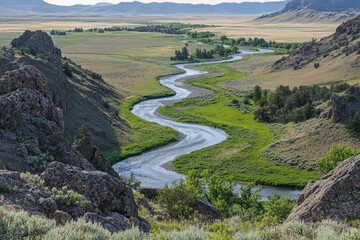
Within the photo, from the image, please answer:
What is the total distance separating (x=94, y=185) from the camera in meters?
19.7

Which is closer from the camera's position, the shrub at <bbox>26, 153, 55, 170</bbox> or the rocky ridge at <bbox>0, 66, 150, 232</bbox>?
the rocky ridge at <bbox>0, 66, 150, 232</bbox>

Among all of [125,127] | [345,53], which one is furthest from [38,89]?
[345,53]

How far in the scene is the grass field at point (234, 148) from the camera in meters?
54.5

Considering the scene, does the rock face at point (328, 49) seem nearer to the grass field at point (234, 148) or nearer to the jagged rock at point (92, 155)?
the grass field at point (234, 148)

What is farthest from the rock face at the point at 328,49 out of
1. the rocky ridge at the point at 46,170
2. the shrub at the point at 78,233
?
the shrub at the point at 78,233

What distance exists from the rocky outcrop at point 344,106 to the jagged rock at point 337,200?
42476 mm

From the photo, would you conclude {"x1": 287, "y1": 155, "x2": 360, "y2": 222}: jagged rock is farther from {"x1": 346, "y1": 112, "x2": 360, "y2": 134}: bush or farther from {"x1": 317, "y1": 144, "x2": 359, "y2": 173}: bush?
{"x1": 346, "y1": 112, "x2": 360, "y2": 134}: bush

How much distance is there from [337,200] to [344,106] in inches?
1778

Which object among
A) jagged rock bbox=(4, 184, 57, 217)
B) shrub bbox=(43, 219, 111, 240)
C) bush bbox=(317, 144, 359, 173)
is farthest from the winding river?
shrub bbox=(43, 219, 111, 240)

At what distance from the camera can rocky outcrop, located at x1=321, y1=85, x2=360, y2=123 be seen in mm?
62062

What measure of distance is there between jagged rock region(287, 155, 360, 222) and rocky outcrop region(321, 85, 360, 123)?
4248 cm

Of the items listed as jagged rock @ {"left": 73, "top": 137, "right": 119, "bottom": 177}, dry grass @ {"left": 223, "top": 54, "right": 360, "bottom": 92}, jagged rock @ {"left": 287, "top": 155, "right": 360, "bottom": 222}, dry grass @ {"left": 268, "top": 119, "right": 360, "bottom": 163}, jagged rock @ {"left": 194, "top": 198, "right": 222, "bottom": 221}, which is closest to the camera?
jagged rock @ {"left": 287, "top": 155, "right": 360, "bottom": 222}

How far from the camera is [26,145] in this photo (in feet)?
80.5

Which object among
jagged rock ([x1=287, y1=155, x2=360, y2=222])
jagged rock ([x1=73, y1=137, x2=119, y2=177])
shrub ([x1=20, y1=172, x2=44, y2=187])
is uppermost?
shrub ([x1=20, y1=172, x2=44, y2=187])
